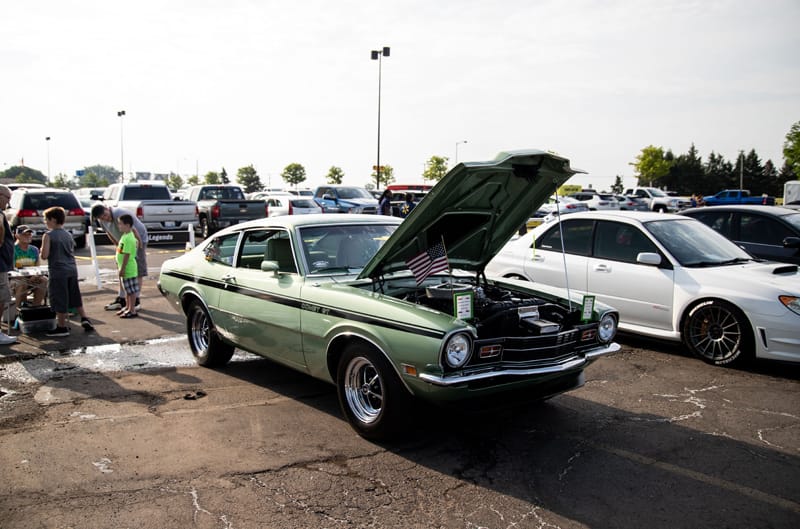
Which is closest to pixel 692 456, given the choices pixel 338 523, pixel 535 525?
pixel 535 525

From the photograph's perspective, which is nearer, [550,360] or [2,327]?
[550,360]

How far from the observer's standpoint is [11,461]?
414 cm

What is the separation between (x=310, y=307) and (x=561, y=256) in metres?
4.11

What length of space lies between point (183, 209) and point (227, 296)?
1356 cm

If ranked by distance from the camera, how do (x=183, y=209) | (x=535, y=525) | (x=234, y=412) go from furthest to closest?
1. (x=183, y=209)
2. (x=234, y=412)
3. (x=535, y=525)

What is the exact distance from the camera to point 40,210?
17219 mm

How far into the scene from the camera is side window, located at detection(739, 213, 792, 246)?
28.0 ft

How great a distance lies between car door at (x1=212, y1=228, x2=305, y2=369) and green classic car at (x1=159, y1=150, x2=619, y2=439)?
0.01m

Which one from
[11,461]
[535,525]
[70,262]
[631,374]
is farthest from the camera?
[70,262]

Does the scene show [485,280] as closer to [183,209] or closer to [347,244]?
[347,244]

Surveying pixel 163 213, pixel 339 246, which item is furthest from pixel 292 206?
pixel 339 246

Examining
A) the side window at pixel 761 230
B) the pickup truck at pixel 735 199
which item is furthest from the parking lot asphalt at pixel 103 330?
the pickup truck at pixel 735 199

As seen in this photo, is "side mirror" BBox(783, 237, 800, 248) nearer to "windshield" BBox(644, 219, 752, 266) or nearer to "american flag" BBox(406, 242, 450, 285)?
"windshield" BBox(644, 219, 752, 266)

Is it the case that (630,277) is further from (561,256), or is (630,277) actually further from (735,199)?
(735,199)
